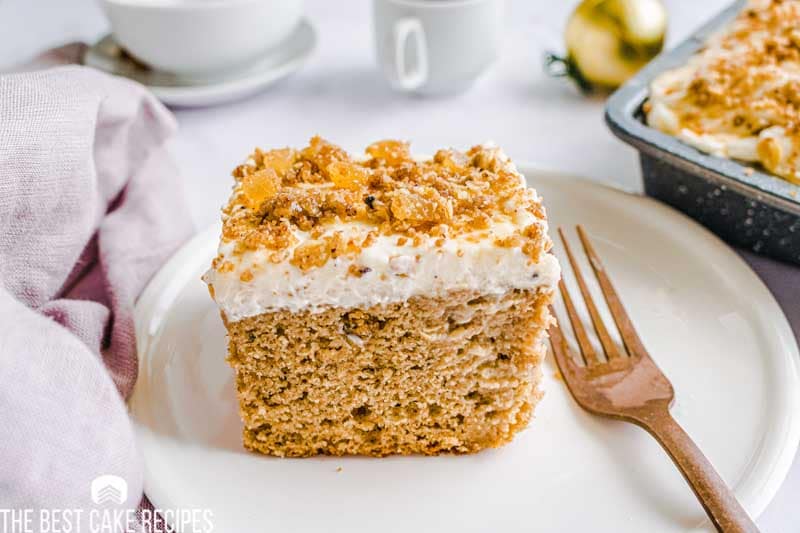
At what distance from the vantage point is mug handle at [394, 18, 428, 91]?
2.60 m

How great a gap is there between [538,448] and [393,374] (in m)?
0.30

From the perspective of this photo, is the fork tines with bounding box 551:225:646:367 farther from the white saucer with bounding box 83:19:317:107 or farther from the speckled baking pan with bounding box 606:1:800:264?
the white saucer with bounding box 83:19:317:107

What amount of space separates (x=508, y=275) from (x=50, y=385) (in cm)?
76

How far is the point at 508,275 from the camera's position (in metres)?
1.47

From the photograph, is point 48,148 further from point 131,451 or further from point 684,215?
point 684,215

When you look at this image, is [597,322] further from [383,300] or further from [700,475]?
[383,300]

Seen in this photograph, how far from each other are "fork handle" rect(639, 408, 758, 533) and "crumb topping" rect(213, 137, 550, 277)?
1.30 feet

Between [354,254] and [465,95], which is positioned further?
[465,95]

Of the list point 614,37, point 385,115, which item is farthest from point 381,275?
→ point 614,37

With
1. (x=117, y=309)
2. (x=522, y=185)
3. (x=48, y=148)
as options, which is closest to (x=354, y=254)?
(x=522, y=185)

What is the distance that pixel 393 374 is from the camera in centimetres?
159

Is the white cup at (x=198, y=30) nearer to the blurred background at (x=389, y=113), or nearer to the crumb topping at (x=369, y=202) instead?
the blurred background at (x=389, y=113)

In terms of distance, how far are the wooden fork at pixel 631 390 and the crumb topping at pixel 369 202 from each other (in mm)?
329

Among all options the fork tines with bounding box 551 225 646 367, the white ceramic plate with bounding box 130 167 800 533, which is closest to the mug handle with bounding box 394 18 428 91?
the fork tines with bounding box 551 225 646 367
